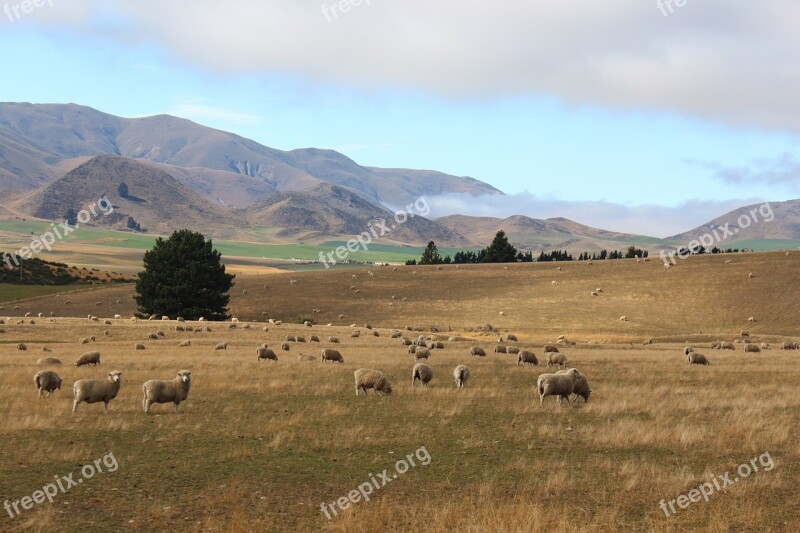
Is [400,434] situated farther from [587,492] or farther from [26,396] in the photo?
[26,396]

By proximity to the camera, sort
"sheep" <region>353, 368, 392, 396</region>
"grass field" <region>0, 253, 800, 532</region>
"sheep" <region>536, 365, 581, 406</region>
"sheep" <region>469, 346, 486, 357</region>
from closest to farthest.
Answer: "grass field" <region>0, 253, 800, 532</region> < "sheep" <region>536, 365, 581, 406</region> < "sheep" <region>353, 368, 392, 396</region> < "sheep" <region>469, 346, 486, 357</region>

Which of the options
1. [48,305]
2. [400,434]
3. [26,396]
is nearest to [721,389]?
[400,434]

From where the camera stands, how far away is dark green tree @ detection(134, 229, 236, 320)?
83.3 meters

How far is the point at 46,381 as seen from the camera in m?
24.1

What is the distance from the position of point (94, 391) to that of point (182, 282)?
6401 centimetres

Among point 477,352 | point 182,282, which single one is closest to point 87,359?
point 477,352

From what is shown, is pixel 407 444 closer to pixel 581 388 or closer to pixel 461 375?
pixel 581 388

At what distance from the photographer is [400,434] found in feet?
63.0

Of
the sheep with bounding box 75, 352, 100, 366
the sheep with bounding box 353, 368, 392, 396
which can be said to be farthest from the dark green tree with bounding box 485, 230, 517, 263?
the sheep with bounding box 353, 368, 392, 396

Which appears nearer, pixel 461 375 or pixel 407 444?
pixel 407 444

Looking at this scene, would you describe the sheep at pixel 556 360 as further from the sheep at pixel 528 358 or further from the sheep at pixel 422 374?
the sheep at pixel 422 374

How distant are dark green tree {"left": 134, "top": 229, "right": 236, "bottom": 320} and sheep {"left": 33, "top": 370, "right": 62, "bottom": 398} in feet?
196

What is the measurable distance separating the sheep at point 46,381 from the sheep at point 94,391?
9.23ft

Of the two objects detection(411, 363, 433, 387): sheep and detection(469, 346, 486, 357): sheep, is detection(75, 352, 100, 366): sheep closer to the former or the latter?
detection(411, 363, 433, 387): sheep
